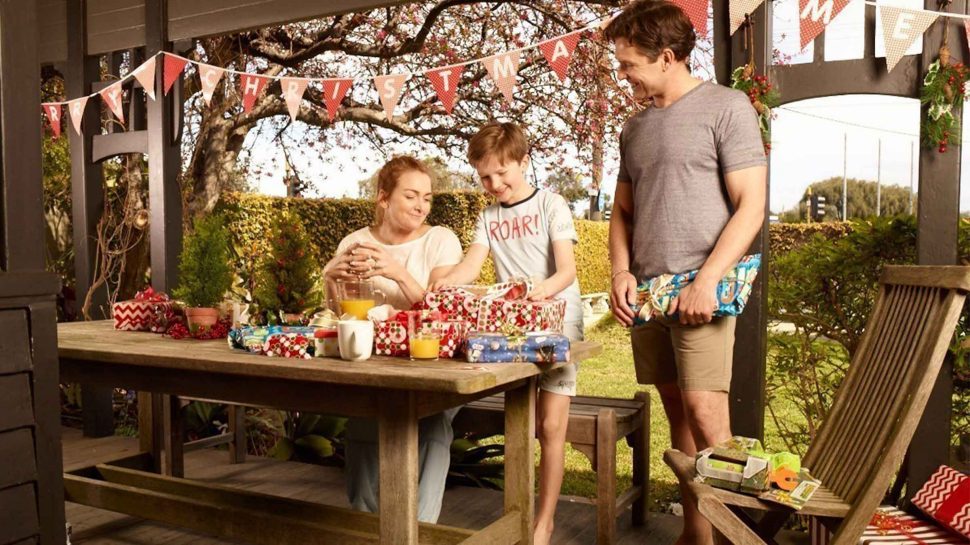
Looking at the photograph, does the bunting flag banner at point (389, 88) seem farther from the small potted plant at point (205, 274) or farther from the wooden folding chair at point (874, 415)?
the wooden folding chair at point (874, 415)

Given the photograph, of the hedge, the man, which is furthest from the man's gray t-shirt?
the hedge

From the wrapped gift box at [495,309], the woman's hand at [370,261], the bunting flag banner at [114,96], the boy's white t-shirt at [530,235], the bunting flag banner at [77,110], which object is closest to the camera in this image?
the wrapped gift box at [495,309]

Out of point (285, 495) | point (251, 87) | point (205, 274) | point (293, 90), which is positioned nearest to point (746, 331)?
point (205, 274)

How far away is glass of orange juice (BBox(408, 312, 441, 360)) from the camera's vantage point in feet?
6.46

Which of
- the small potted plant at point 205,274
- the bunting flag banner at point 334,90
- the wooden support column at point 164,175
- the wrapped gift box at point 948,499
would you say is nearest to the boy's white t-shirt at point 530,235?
the small potted plant at point 205,274

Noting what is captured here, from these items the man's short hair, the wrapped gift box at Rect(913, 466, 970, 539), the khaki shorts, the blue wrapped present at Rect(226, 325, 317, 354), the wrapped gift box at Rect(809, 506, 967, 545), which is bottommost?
the wrapped gift box at Rect(809, 506, 967, 545)

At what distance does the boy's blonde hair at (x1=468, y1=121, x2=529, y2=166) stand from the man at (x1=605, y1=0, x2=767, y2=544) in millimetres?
396

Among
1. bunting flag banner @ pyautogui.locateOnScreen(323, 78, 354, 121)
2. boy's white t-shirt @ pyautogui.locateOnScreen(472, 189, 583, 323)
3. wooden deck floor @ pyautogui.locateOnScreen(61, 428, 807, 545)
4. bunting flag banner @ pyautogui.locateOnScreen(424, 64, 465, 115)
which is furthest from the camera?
bunting flag banner @ pyautogui.locateOnScreen(323, 78, 354, 121)

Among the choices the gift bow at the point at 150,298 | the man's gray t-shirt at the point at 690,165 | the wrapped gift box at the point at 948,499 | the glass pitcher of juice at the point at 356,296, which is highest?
the man's gray t-shirt at the point at 690,165

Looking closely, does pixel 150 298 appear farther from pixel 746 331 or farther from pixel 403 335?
pixel 746 331

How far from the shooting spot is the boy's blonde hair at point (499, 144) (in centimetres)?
265

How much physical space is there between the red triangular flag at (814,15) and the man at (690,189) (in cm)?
56

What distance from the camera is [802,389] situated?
353cm

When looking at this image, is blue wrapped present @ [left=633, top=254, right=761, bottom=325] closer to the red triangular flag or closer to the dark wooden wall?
the red triangular flag
